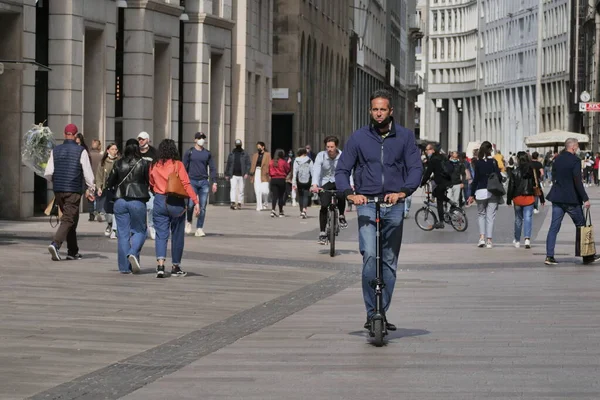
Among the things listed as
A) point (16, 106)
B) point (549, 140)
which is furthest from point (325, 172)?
point (549, 140)

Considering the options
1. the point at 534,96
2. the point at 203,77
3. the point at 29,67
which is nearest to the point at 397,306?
the point at 29,67

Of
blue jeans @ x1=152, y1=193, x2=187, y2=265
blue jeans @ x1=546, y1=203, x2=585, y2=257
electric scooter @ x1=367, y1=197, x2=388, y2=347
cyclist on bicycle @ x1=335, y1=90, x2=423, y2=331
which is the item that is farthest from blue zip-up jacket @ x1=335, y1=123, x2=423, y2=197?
blue jeans @ x1=546, y1=203, x2=585, y2=257

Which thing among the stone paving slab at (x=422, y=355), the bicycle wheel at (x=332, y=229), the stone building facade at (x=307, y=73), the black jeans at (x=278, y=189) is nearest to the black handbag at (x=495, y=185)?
the bicycle wheel at (x=332, y=229)

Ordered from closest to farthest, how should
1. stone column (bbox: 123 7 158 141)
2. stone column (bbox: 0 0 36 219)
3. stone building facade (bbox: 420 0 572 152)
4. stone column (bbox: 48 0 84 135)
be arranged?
stone column (bbox: 0 0 36 219), stone column (bbox: 48 0 84 135), stone column (bbox: 123 7 158 141), stone building facade (bbox: 420 0 572 152)

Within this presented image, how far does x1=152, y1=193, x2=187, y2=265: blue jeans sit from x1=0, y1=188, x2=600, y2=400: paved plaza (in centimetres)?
41

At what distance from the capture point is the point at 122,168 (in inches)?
808

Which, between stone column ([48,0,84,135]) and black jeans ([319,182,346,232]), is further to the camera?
stone column ([48,0,84,135])

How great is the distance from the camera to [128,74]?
39938 mm

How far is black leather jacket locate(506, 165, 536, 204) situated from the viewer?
27891 millimetres

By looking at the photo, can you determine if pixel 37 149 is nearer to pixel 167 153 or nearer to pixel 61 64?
pixel 167 153

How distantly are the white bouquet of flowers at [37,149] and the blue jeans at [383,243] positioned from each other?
1416cm

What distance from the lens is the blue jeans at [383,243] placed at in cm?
1343

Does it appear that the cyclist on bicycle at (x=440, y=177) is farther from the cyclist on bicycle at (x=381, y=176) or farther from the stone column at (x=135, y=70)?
the cyclist on bicycle at (x=381, y=176)

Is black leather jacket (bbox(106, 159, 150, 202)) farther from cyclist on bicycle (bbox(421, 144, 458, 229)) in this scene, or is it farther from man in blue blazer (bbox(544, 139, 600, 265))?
cyclist on bicycle (bbox(421, 144, 458, 229))
